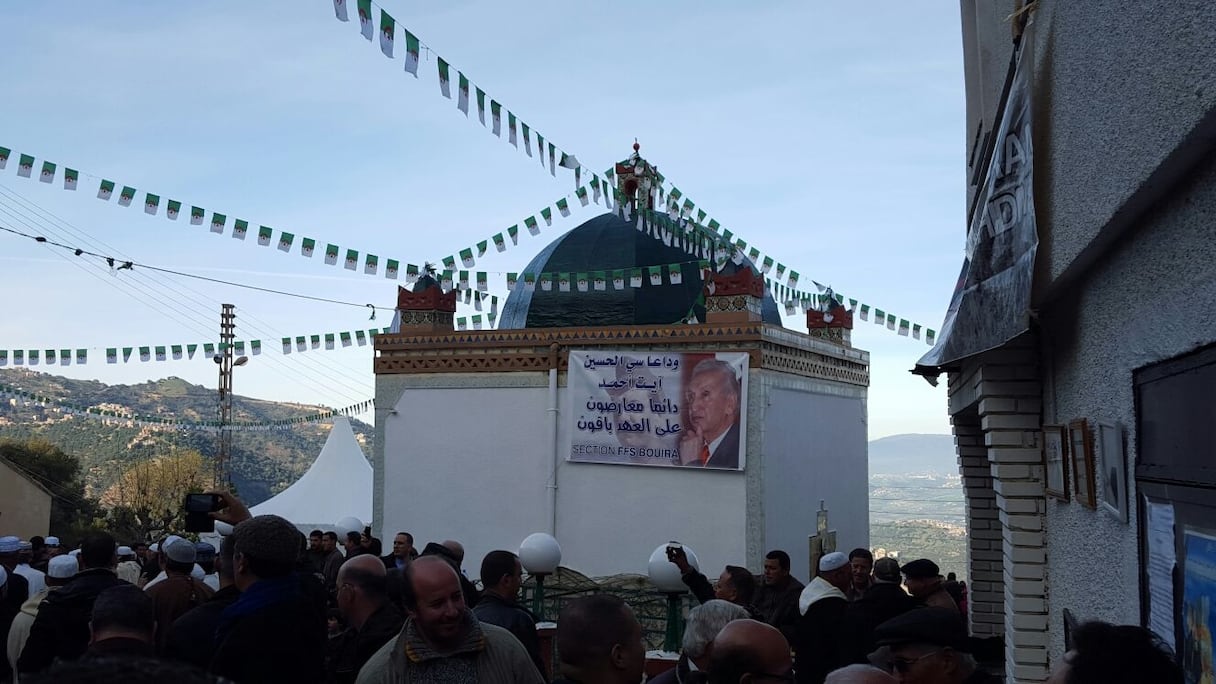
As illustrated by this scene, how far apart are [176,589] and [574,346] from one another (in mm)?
10277

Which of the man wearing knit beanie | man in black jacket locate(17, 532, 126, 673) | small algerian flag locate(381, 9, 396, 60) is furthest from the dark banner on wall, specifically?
small algerian flag locate(381, 9, 396, 60)

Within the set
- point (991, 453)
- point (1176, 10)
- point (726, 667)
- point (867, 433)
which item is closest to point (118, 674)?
point (726, 667)

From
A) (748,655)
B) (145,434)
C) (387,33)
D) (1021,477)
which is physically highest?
(387,33)

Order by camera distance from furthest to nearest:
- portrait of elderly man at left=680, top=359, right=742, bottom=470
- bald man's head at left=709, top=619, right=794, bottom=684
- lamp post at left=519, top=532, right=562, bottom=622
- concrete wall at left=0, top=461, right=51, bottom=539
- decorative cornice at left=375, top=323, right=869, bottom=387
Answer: concrete wall at left=0, top=461, right=51, bottom=539 < decorative cornice at left=375, top=323, right=869, bottom=387 < portrait of elderly man at left=680, top=359, right=742, bottom=470 < lamp post at left=519, top=532, right=562, bottom=622 < bald man's head at left=709, top=619, right=794, bottom=684

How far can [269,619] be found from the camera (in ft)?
11.0

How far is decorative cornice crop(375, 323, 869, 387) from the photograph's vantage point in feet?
46.8

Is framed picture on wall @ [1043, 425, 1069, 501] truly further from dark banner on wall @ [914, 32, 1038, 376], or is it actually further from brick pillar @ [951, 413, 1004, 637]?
brick pillar @ [951, 413, 1004, 637]

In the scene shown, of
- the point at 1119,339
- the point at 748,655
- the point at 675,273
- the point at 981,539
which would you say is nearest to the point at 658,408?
the point at 675,273

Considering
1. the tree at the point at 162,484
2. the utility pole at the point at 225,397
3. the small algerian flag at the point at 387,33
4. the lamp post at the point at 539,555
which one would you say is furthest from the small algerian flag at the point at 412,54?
the tree at the point at 162,484

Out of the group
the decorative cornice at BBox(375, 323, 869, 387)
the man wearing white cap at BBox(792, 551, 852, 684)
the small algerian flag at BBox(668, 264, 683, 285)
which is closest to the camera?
the man wearing white cap at BBox(792, 551, 852, 684)

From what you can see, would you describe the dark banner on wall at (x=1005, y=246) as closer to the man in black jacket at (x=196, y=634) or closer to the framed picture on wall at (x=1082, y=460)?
the framed picture on wall at (x=1082, y=460)

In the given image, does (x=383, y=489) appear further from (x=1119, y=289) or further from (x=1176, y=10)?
(x=1176, y=10)

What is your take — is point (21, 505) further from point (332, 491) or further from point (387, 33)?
point (387, 33)

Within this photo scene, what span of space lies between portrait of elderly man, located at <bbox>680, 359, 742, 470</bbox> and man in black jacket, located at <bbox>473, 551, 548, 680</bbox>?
9.50 m
